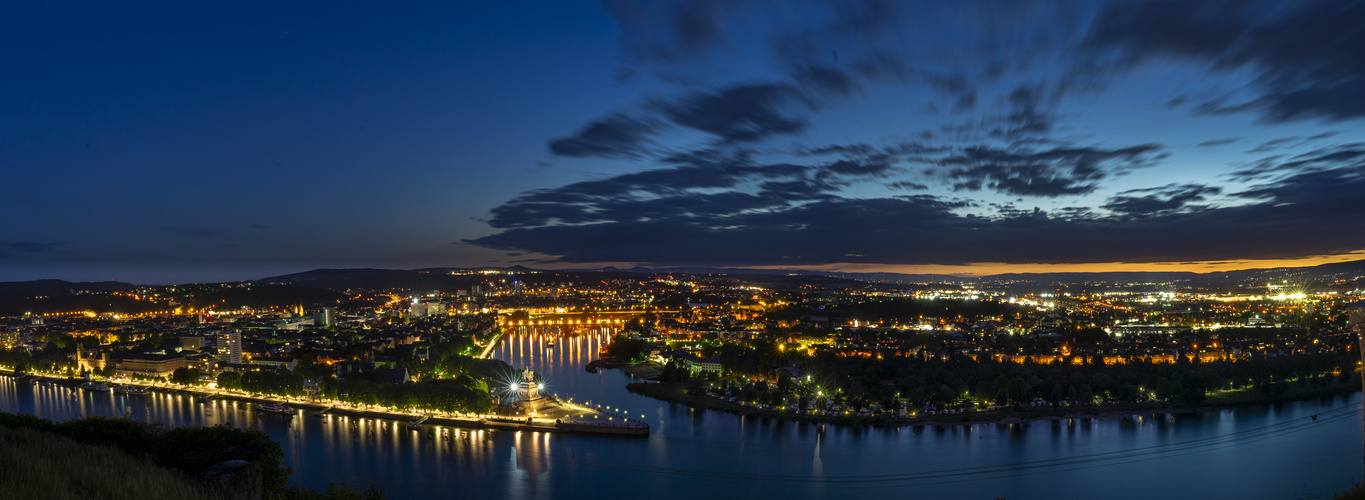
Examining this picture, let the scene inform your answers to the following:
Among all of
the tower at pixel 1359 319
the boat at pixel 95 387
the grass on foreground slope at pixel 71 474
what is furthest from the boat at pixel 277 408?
the tower at pixel 1359 319

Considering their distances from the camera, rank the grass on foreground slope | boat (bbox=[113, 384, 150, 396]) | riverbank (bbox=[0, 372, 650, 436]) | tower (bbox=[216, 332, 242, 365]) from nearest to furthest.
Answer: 1. the grass on foreground slope
2. riverbank (bbox=[0, 372, 650, 436])
3. boat (bbox=[113, 384, 150, 396])
4. tower (bbox=[216, 332, 242, 365])

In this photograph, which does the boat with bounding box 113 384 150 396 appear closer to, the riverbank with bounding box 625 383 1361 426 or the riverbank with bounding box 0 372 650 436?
the riverbank with bounding box 0 372 650 436

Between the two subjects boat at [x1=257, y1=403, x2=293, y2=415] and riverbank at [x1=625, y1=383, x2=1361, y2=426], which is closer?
riverbank at [x1=625, y1=383, x2=1361, y2=426]

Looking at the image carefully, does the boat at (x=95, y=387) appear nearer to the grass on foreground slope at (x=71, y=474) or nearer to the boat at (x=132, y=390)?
the boat at (x=132, y=390)

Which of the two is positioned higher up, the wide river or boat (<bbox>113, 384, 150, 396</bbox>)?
boat (<bbox>113, 384, 150, 396</bbox>)

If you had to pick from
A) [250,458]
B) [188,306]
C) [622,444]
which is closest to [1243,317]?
[622,444]

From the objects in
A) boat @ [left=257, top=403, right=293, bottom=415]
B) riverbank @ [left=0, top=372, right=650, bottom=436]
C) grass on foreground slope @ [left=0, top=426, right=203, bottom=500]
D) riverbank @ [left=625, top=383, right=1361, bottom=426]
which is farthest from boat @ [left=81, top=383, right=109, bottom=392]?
grass on foreground slope @ [left=0, top=426, right=203, bottom=500]

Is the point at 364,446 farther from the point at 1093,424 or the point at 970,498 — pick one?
the point at 1093,424
